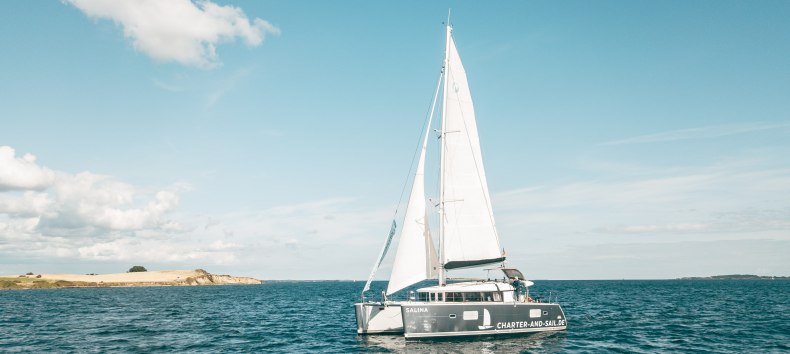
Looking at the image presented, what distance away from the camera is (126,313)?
49.7 meters

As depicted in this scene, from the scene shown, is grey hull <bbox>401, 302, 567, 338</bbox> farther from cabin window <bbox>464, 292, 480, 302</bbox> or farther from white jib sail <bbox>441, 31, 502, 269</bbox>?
white jib sail <bbox>441, 31, 502, 269</bbox>

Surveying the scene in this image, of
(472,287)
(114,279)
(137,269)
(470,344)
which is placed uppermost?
(137,269)

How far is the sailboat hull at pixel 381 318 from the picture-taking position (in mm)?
30281

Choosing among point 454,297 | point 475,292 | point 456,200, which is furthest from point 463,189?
point 454,297

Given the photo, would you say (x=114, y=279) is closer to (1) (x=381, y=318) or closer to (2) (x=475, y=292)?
(1) (x=381, y=318)

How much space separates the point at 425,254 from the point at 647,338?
600 inches

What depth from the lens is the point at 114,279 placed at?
13750 cm

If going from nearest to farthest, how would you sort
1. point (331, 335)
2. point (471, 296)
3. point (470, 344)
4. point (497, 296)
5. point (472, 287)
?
point (470, 344)
point (471, 296)
point (472, 287)
point (497, 296)
point (331, 335)

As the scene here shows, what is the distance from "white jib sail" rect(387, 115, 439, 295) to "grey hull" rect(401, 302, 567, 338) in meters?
1.98

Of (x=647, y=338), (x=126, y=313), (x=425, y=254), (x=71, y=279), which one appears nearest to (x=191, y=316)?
(x=126, y=313)

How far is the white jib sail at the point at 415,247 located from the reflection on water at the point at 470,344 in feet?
9.80

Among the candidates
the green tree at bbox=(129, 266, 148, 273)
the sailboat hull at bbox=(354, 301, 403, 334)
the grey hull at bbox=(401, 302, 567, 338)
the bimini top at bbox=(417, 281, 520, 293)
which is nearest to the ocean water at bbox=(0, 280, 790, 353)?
the grey hull at bbox=(401, 302, 567, 338)

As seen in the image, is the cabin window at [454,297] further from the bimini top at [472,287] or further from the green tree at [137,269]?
the green tree at [137,269]

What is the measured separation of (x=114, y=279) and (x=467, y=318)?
445 ft
